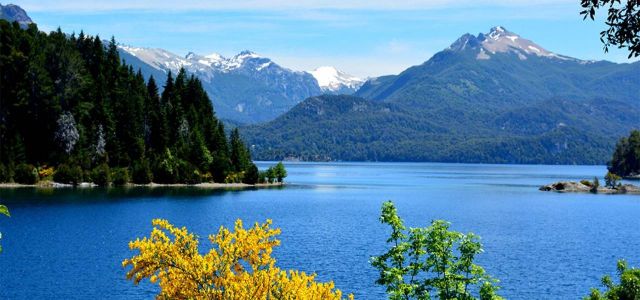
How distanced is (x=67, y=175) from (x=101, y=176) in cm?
786

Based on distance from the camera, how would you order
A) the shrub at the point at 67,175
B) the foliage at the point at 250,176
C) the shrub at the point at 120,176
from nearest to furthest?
the shrub at the point at 67,175, the shrub at the point at 120,176, the foliage at the point at 250,176

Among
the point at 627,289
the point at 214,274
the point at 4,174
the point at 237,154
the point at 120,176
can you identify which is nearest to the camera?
the point at 214,274

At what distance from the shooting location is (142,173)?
17088cm

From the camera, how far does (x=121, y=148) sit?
17312 centimetres

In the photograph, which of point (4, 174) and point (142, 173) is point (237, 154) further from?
point (4, 174)

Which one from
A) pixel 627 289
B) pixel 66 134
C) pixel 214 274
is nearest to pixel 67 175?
pixel 66 134

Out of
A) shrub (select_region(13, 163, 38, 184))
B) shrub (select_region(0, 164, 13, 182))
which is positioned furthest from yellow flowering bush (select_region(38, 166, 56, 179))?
shrub (select_region(0, 164, 13, 182))

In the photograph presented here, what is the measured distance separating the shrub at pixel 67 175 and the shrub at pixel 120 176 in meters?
8.56

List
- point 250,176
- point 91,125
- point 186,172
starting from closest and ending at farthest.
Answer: point 91,125 → point 186,172 → point 250,176

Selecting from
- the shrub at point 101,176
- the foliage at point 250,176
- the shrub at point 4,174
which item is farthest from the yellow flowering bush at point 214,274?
the foliage at point 250,176

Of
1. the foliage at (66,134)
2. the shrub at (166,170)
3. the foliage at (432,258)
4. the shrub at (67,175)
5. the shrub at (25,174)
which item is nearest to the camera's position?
the foliage at (432,258)

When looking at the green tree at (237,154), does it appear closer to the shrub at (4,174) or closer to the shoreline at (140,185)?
the shoreline at (140,185)

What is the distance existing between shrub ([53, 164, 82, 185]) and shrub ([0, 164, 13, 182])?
10.8 meters

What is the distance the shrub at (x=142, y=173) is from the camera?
561ft
